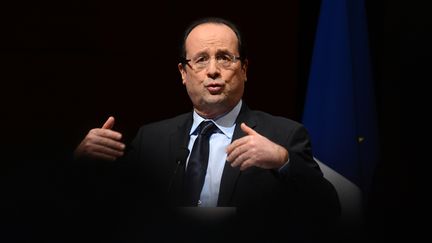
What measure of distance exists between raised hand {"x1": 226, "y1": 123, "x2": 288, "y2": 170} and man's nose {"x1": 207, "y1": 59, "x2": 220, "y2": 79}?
413mm

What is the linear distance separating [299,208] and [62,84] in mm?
1827

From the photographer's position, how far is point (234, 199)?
5.85ft

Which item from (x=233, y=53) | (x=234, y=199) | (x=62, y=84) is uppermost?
(x=62, y=84)

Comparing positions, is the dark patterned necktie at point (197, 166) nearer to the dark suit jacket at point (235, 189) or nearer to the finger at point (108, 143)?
the dark suit jacket at point (235, 189)

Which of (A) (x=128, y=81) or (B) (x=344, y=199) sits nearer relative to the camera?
(B) (x=344, y=199)

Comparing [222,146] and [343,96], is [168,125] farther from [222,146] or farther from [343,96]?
[343,96]

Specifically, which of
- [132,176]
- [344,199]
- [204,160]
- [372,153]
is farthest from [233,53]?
[132,176]

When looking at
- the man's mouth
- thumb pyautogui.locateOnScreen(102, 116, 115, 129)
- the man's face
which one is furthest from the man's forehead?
thumb pyautogui.locateOnScreen(102, 116, 115, 129)

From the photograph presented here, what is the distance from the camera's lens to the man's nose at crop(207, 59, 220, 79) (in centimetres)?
195

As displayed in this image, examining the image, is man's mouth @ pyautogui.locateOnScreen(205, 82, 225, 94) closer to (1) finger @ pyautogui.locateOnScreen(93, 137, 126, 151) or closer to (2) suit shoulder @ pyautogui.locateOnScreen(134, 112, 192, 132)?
(2) suit shoulder @ pyautogui.locateOnScreen(134, 112, 192, 132)

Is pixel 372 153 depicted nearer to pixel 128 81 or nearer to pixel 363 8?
pixel 363 8

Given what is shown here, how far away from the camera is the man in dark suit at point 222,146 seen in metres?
1.59

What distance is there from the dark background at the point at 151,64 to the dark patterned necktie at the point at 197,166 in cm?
93

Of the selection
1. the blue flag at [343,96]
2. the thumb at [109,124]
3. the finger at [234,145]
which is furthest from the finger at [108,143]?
the blue flag at [343,96]
